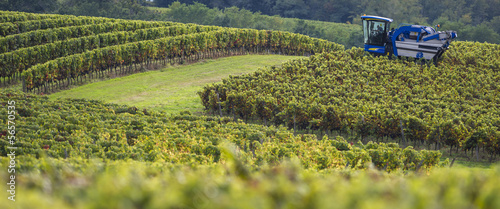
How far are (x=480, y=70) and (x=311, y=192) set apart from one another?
87.6ft

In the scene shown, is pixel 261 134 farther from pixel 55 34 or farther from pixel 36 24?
pixel 36 24

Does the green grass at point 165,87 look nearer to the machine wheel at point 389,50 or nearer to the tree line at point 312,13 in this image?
the machine wheel at point 389,50

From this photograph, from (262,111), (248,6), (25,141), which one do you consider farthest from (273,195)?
(248,6)

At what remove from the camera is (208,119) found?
1744cm

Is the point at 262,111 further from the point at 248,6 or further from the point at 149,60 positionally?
the point at 248,6

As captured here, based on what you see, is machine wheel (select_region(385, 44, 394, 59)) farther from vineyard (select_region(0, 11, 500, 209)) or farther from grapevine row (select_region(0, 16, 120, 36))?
grapevine row (select_region(0, 16, 120, 36))

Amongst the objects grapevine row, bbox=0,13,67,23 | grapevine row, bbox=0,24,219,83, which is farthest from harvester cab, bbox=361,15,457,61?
grapevine row, bbox=0,13,67,23

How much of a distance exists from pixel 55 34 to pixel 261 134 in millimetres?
26496

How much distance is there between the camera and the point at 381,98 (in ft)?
67.4

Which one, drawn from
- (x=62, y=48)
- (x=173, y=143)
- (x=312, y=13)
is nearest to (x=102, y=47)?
(x=62, y=48)

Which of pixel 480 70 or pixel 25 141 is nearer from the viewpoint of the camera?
pixel 25 141

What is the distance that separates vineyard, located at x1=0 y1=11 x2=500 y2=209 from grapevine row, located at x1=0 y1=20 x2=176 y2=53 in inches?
5.3

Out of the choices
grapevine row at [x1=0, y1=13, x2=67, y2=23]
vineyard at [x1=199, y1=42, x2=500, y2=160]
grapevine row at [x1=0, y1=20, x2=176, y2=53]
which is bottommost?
vineyard at [x1=199, y1=42, x2=500, y2=160]

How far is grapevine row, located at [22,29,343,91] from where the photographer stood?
26.0m
